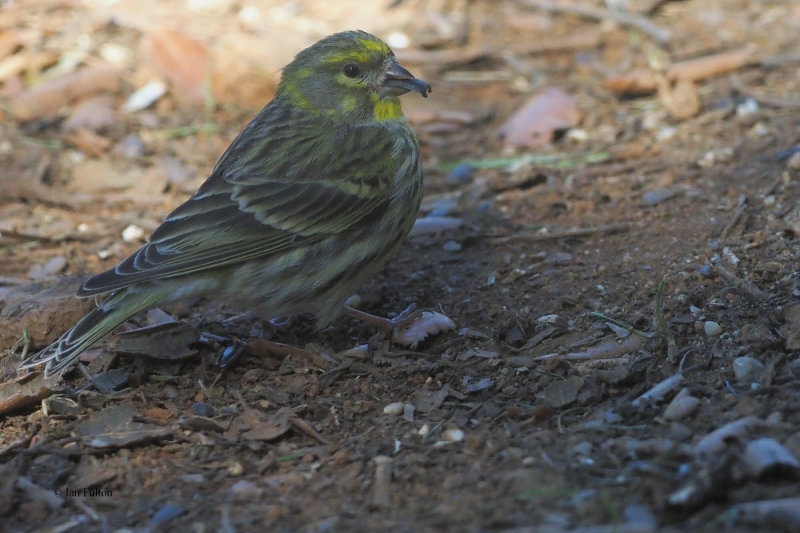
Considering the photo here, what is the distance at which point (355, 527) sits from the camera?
3408mm

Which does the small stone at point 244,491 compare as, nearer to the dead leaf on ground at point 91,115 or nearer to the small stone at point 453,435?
the small stone at point 453,435

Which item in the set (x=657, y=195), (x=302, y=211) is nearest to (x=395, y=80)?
(x=302, y=211)

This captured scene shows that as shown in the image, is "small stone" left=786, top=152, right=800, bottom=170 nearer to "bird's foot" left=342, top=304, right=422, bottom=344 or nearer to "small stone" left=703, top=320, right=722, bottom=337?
"small stone" left=703, top=320, right=722, bottom=337

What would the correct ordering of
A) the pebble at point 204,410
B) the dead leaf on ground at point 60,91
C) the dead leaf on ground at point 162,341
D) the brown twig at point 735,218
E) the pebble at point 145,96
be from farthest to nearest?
the pebble at point 145,96 → the dead leaf on ground at point 60,91 → the brown twig at point 735,218 → the dead leaf on ground at point 162,341 → the pebble at point 204,410

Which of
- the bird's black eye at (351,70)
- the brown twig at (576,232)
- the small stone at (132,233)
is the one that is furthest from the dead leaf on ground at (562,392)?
the small stone at (132,233)

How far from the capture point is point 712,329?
4.43m

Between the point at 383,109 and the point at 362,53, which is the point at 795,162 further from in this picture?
the point at 362,53

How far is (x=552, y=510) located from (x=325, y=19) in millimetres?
7077

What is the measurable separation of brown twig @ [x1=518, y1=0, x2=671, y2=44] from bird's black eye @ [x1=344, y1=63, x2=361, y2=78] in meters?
4.07

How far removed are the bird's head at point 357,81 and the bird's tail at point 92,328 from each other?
1.60 metres

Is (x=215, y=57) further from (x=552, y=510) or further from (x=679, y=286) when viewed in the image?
(x=552, y=510)

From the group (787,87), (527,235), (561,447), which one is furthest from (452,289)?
(787,87)

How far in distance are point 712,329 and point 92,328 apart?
2.97m

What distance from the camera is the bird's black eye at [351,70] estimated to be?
564cm
